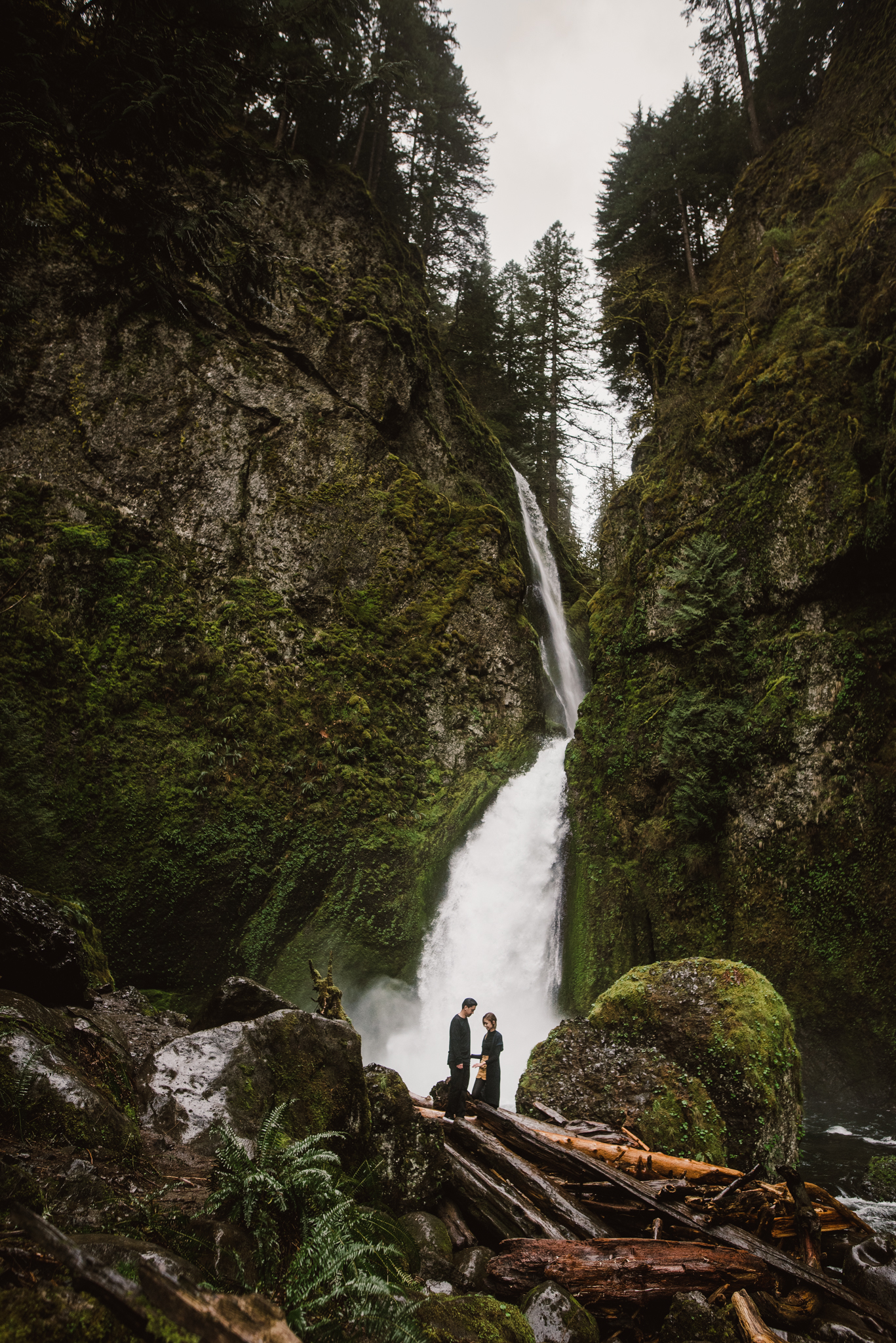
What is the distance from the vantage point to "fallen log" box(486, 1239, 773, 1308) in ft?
10.3

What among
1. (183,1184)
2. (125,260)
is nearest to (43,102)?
(125,260)

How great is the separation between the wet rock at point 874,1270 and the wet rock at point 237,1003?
4030mm

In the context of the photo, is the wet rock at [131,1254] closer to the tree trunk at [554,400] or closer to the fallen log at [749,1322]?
the fallen log at [749,1322]

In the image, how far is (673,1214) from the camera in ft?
11.9

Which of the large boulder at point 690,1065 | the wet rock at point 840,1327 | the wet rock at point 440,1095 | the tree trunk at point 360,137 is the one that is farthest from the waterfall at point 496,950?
the tree trunk at point 360,137

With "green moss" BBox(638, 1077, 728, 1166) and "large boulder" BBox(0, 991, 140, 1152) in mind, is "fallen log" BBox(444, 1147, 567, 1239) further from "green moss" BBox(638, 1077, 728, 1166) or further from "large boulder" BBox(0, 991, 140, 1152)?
"large boulder" BBox(0, 991, 140, 1152)

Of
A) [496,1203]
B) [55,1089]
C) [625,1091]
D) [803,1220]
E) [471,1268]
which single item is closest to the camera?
[55,1089]

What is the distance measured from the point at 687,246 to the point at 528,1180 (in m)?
22.5

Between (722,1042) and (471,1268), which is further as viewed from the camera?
(722,1042)

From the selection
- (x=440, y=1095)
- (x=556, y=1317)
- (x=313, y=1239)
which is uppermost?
(x=313, y=1239)

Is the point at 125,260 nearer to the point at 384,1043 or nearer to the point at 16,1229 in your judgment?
the point at 16,1229

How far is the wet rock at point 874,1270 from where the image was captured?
3.29 meters

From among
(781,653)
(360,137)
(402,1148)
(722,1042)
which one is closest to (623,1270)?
(402,1148)

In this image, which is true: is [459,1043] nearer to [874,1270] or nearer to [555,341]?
[874,1270]
